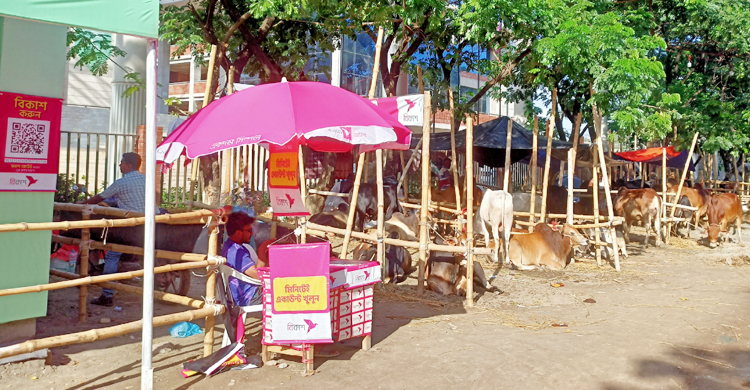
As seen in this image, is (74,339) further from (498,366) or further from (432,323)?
(432,323)

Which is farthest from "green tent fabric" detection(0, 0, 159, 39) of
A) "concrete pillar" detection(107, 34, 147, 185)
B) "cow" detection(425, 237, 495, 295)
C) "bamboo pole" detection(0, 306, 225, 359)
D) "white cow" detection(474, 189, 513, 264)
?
"concrete pillar" detection(107, 34, 147, 185)

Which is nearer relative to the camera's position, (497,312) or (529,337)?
(529,337)

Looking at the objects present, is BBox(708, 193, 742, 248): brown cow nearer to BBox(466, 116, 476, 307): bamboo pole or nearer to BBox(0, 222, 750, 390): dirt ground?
BBox(0, 222, 750, 390): dirt ground

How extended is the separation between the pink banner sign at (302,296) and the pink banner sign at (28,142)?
2.16 metres

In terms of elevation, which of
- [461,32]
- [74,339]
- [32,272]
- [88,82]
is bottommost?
[74,339]

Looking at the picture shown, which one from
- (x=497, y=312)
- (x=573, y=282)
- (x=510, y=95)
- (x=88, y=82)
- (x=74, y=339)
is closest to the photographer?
(x=74, y=339)

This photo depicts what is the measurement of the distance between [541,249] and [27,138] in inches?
336

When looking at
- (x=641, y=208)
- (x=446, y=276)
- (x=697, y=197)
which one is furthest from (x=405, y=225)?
(x=697, y=197)

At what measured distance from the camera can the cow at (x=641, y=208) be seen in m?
14.4

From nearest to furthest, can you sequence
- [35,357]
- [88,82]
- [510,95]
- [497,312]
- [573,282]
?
[35,357] → [497,312] → [573,282] → [510,95] → [88,82]

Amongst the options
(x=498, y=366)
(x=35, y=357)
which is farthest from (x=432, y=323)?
(x=35, y=357)

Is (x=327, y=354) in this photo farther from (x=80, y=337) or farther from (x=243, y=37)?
(x=243, y=37)

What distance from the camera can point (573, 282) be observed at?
32.7 feet

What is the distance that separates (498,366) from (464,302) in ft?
8.42
